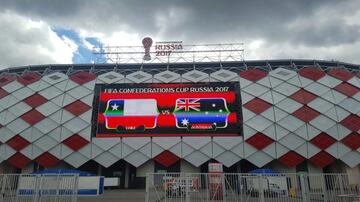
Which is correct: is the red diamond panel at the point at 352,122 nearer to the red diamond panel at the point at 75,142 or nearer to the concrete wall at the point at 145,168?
the concrete wall at the point at 145,168

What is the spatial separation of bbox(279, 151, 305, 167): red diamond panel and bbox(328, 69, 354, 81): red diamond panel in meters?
14.9

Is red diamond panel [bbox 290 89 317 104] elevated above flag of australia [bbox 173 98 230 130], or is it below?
above

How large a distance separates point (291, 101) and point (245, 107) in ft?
21.9

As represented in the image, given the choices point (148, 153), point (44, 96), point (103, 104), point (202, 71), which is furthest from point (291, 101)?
point (44, 96)

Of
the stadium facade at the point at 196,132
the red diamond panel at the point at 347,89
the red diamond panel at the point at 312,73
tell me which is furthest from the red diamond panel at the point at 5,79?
the red diamond panel at the point at 347,89

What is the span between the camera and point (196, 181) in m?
18.0

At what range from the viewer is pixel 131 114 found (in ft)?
135

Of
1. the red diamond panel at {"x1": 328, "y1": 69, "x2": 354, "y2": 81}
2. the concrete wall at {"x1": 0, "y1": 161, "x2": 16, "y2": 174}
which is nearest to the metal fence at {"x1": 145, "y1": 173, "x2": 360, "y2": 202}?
the red diamond panel at {"x1": 328, "y1": 69, "x2": 354, "y2": 81}

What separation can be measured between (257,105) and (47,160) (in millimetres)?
29664

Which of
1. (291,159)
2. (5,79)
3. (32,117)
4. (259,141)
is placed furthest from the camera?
(5,79)

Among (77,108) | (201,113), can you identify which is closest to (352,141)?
(201,113)

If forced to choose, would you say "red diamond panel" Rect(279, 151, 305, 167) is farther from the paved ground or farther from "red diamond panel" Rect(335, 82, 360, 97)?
the paved ground

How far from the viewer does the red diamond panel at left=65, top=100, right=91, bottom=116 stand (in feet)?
140

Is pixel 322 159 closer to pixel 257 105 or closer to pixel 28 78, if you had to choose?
pixel 257 105
